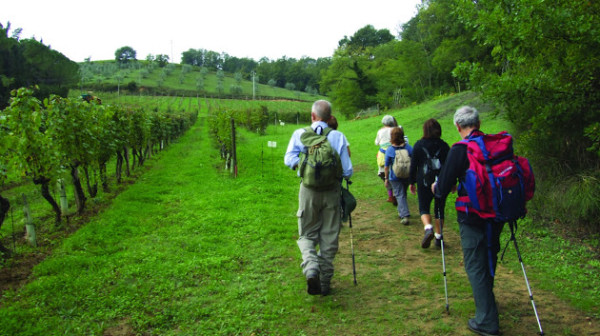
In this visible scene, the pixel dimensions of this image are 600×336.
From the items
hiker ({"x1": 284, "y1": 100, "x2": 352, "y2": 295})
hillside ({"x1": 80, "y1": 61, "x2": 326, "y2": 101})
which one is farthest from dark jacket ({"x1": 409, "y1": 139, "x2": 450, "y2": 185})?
hillside ({"x1": 80, "y1": 61, "x2": 326, "y2": 101})

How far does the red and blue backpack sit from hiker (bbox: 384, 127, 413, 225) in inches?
128

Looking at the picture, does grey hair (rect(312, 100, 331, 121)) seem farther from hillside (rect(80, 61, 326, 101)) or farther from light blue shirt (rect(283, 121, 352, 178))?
hillside (rect(80, 61, 326, 101))

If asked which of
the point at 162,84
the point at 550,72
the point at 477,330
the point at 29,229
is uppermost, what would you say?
the point at 162,84

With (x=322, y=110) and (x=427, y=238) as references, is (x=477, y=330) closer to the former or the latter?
(x=427, y=238)

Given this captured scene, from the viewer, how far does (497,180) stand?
10.2 feet

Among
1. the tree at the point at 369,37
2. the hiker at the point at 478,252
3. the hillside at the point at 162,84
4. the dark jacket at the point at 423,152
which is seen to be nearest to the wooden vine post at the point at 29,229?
the dark jacket at the point at 423,152

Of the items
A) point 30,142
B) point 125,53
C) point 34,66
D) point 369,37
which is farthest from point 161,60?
point 30,142

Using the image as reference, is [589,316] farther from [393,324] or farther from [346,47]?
[346,47]

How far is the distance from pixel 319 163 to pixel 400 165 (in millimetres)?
3037

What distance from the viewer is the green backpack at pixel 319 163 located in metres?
3.85

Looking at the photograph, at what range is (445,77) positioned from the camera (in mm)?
41000

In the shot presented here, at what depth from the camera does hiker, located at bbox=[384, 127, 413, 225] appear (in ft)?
21.2

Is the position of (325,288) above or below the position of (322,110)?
below

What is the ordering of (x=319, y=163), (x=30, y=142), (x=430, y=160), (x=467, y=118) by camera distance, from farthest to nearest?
(x=30, y=142)
(x=430, y=160)
(x=319, y=163)
(x=467, y=118)
